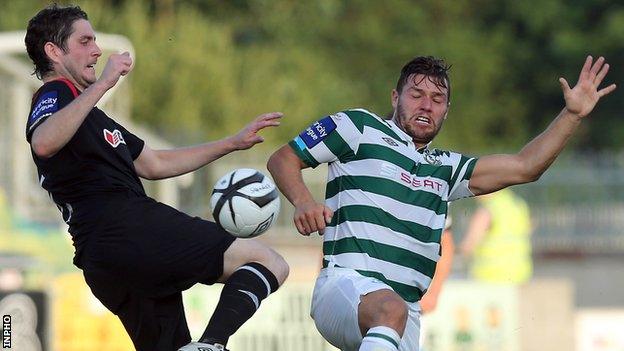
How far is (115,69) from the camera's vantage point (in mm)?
6090

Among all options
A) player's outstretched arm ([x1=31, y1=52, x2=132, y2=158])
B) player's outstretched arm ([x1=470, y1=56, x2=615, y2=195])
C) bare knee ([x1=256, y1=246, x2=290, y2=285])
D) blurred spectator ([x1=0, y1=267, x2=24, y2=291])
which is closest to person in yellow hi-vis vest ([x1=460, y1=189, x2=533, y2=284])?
blurred spectator ([x1=0, y1=267, x2=24, y2=291])

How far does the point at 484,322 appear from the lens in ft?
44.8

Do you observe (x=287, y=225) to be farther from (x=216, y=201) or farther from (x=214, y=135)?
(x=216, y=201)

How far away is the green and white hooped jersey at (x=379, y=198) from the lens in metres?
6.62

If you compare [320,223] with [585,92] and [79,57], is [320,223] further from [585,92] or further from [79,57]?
[585,92]

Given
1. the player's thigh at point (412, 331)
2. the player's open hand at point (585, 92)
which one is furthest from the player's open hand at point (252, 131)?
the player's open hand at point (585, 92)

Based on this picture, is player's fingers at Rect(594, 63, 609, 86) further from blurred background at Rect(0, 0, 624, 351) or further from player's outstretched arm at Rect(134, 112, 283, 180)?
blurred background at Rect(0, 0, 624, 351)

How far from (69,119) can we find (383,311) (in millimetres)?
1612

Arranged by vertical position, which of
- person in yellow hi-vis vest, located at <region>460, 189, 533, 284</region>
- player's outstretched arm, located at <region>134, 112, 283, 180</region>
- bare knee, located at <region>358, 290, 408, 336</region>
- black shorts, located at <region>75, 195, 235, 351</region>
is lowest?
bare knee, located at <region>358, 290, 408, 336</region>

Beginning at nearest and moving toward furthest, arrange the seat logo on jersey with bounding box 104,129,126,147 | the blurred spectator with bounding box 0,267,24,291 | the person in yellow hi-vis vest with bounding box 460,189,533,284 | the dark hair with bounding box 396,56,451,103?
the seat logo on jersey with bounding box 104,129,126,147 < the dark hair with bounding box 396,56,451,103 < the blurred spectator with bounding box 0,267,24,291 < the person in yellow hi-vis vest with bounding box 460,189,533,284

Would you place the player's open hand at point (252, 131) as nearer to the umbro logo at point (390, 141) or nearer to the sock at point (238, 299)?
the umbro logo at point (390, 141)

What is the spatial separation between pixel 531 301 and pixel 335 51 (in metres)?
25.0

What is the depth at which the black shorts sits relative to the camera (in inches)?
247

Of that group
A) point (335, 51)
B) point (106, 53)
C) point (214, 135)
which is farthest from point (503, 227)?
point (335, 51)
